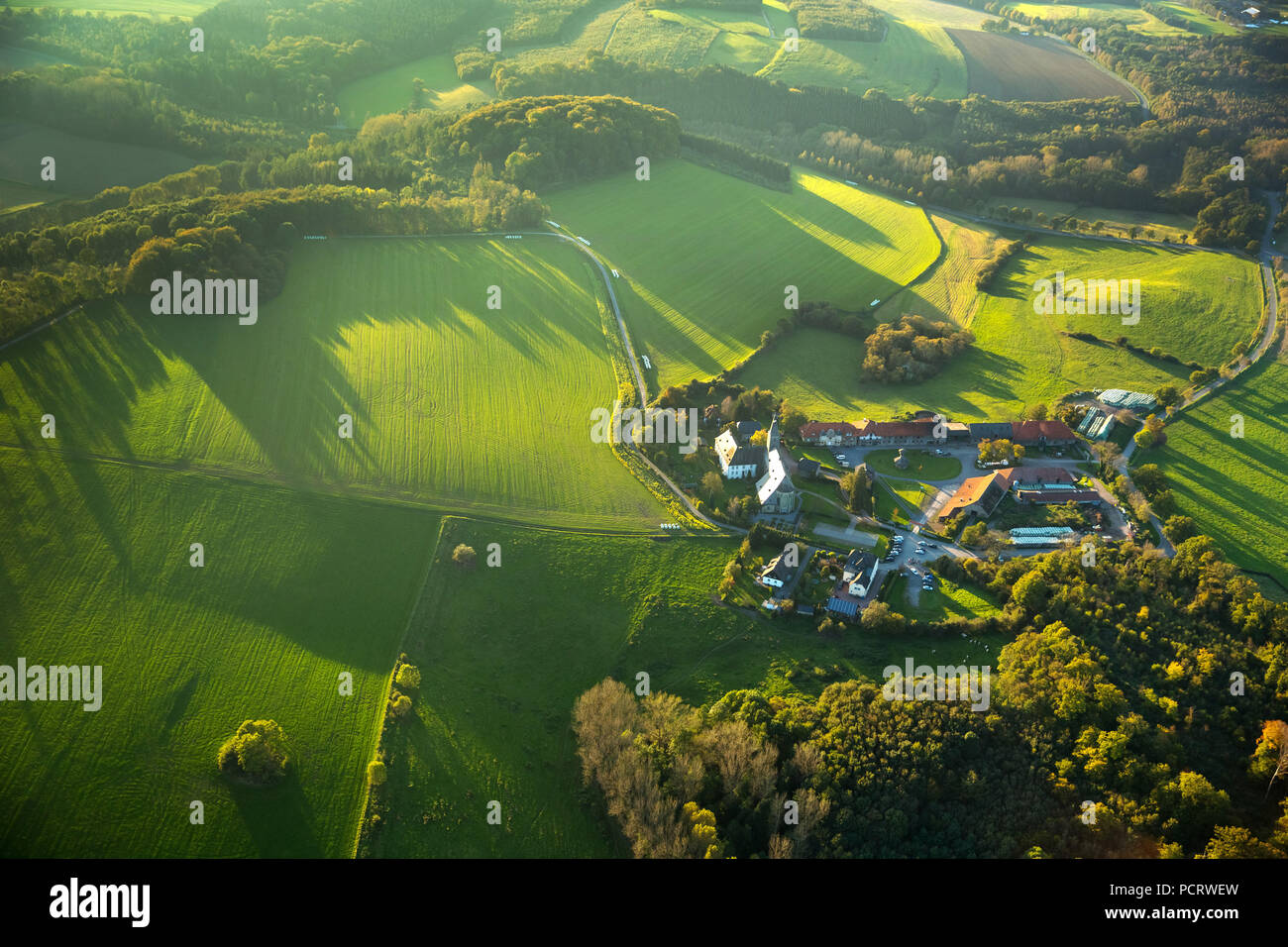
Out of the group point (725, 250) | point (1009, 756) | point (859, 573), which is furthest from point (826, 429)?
point (725, 250)

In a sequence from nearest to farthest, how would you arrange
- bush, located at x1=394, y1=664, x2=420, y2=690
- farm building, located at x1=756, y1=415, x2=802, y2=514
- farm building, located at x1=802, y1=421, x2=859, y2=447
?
bush, located at x1=394, y1=664, x2=420, y2=690, farm building, located at x1=756, y1=415, x2=802, y2=514, farm building, located at x1=802, y1=421, x2=859, y2=447

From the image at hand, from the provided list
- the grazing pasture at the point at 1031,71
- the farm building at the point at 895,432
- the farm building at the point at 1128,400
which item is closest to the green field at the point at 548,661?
the farm building at the point at 895,432

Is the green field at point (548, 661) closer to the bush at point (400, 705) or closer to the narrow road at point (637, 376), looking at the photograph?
the bush at point (400, 705)

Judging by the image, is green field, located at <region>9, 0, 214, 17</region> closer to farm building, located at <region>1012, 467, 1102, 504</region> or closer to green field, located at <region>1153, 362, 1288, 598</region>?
farm building, located at <region>1012, 467, 1102, 504</region>

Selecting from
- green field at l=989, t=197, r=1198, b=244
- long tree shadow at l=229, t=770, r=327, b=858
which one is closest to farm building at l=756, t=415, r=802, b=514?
long tree shadow at l=229, t=770, r=327, b=858

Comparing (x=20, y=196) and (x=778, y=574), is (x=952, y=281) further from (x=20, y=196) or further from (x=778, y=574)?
(x=20, y=196)
